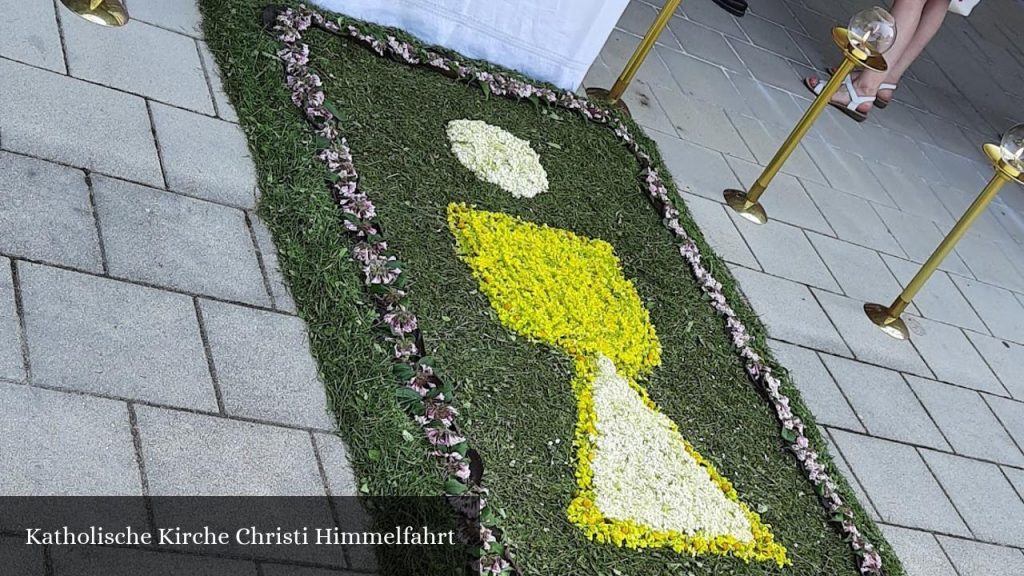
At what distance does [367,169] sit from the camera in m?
3.90

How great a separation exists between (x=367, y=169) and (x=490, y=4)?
133 centimetres

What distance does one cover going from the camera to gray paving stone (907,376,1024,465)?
4.49 metres

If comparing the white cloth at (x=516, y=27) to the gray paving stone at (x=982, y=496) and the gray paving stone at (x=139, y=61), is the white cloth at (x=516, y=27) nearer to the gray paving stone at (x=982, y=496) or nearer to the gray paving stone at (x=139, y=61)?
the gray paving stone at (x=139, y=61)

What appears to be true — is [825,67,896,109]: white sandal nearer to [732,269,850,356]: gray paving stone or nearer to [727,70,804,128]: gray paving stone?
[727,70,804,128]: gray paving stone

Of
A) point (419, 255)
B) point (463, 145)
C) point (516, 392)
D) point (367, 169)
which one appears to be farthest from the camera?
point (463, 145)

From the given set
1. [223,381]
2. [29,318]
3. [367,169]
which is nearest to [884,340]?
[367,169]

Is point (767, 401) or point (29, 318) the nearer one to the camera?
point (29, 318)

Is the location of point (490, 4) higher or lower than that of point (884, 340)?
higher

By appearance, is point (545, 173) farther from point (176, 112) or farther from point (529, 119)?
point (176, 112)

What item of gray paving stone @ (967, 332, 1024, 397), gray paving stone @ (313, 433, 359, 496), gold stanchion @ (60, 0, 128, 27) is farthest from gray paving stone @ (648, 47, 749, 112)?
gray paving stone @ (313, 433, 359, 496)

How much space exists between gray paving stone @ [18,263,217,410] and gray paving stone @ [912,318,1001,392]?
349cm

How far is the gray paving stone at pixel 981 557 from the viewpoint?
12.5 ft

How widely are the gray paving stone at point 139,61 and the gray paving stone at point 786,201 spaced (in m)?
2.80

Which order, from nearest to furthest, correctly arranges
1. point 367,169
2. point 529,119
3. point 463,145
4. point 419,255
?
point 419,255 < point 367,169 < point 463,145 < point 529,119
